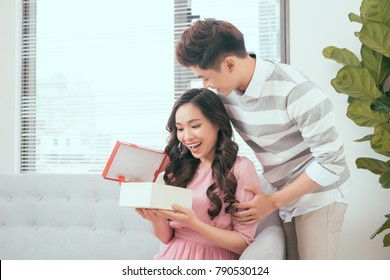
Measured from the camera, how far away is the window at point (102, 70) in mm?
2957

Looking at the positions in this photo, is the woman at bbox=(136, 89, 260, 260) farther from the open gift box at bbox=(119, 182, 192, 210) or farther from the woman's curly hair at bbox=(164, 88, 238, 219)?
the open gift box at bbox=(119, 182, 192, 210)

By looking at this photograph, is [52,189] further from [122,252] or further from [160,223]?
[160,223]

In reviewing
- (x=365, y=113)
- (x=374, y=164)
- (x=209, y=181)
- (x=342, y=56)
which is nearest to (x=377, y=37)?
(x=342, y=56)

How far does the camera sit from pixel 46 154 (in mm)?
3166

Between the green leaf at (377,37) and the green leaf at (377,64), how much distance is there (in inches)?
4.9

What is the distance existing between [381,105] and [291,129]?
740mm

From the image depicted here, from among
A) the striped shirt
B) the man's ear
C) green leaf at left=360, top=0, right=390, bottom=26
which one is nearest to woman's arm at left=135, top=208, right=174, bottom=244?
the striped shirt

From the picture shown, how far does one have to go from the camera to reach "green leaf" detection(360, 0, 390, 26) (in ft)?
7.14

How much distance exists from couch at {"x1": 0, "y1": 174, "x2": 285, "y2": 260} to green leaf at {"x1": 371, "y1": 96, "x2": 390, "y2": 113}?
3.62 ft

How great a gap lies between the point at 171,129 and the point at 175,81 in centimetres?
132

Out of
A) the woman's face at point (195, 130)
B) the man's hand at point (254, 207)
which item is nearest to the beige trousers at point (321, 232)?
the man's hand at point (254, 207)

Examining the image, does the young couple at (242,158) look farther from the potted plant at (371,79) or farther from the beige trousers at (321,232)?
the potted plant at (371,79)

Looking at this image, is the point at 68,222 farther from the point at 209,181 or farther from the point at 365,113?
the point at 365,113
